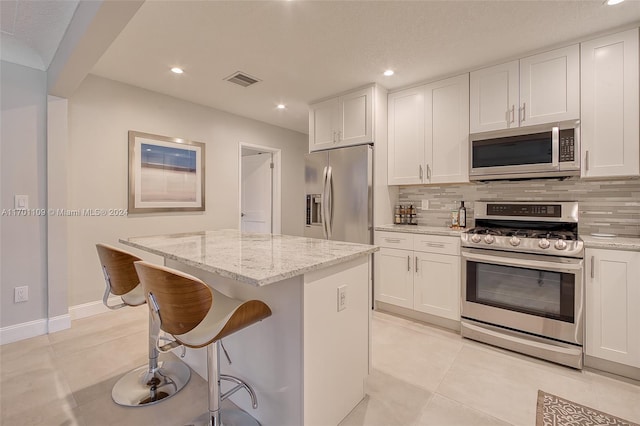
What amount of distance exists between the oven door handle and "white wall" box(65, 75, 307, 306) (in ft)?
10.2

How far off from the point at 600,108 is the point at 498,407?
89.0 inches

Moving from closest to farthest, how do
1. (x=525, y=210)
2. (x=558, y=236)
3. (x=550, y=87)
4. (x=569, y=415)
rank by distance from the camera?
(x=569, y=415), (x=558, y=236), (x=550, y=87), (x=525, y=210)

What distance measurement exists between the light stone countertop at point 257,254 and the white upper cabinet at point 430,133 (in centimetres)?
172

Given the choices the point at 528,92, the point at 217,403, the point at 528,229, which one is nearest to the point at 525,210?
the point at 528,229

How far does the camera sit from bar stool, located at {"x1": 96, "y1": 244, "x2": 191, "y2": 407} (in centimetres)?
171

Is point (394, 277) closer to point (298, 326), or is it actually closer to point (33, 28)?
point (298, 326)

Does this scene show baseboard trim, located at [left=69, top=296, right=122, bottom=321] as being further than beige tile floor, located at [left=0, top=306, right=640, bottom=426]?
Yes

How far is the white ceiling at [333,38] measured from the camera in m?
1.97

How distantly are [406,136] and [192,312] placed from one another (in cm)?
283

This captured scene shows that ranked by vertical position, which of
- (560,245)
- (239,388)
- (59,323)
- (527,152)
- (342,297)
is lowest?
(59,323)

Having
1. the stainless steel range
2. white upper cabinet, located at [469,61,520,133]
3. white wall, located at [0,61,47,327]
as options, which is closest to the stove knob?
the stainless steel range

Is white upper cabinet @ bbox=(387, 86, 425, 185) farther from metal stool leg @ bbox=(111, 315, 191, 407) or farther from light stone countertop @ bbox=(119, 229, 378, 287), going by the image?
metal stool leg @ bbox=(111, 315, 191, 407)

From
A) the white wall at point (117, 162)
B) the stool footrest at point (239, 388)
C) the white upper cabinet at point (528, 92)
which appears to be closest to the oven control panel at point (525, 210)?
A: the white upper cabinet at point (528, 92)

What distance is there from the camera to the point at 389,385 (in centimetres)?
188
